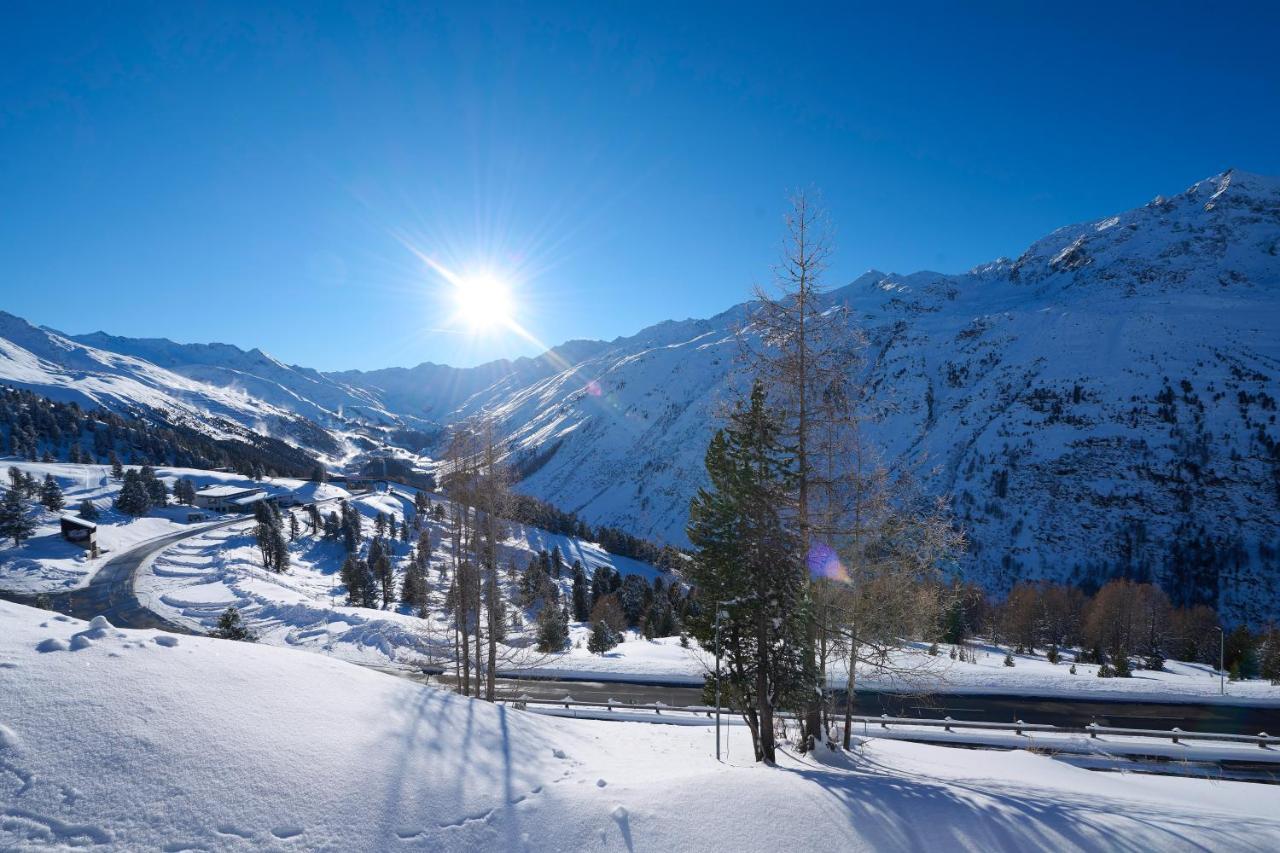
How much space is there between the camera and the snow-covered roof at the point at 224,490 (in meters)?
109

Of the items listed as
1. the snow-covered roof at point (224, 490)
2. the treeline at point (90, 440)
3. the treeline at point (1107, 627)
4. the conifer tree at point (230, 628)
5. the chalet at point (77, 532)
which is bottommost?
the treeline at point (1107, 627)

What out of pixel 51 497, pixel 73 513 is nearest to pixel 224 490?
pixel 51 497

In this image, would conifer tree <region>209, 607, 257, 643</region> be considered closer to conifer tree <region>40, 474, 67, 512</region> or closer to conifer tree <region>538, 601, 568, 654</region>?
conifer tree <region>538, 601, 568, 654</region>

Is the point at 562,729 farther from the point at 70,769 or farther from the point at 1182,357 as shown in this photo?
the point at 1182,357

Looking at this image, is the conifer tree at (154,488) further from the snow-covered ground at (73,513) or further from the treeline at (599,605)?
the treeline at (599,605)

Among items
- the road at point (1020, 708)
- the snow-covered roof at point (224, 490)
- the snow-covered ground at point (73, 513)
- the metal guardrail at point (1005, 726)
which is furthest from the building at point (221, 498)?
Result: the metal guardrail at point (1005, 726)

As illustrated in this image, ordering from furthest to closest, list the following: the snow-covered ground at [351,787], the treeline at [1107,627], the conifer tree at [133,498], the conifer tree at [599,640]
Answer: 1. the conifer tree at [133,498]
2. the treeline at [1107,627]
3. the conifer tree at [599,640]
4. the snow-covered ground at [351,787]

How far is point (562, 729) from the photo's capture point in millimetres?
11375

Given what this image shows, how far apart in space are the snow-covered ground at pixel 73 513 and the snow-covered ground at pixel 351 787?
217 feet

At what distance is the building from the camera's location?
107 meters

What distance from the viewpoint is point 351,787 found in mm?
5652

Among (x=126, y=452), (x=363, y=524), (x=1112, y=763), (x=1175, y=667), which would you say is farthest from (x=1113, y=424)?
(x=126, y=452)

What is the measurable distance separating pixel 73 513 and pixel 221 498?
39.5 metres

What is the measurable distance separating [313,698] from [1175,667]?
70.6m
